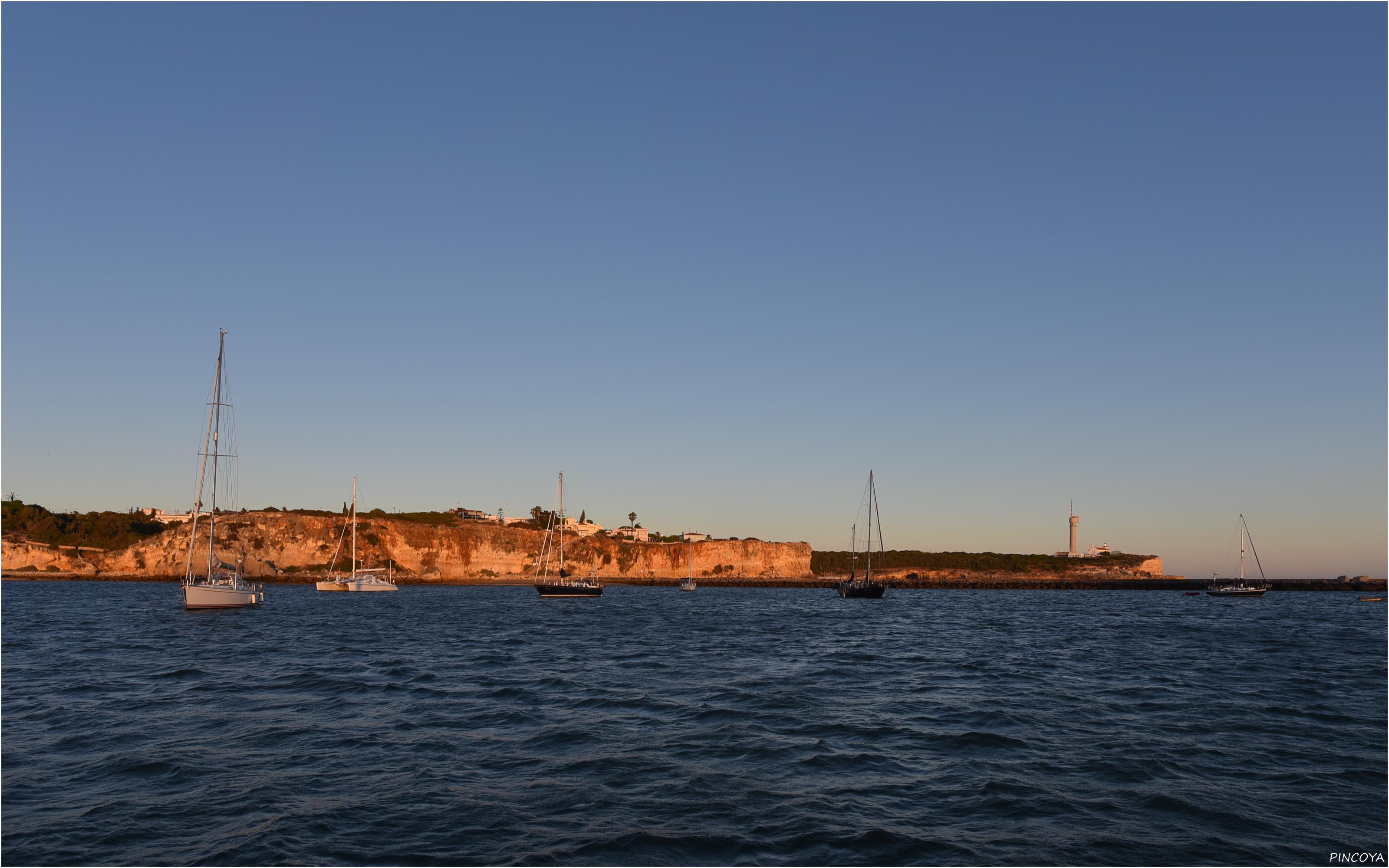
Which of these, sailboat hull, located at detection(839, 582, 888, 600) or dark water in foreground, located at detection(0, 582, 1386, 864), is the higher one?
dark water in foreground, located at detection(0, 582, 1386, 864)

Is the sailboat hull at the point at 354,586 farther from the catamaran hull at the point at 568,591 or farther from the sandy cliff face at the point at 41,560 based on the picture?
the sandy cliff face at the point at 41,560

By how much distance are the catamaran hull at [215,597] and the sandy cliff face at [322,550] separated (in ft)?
245

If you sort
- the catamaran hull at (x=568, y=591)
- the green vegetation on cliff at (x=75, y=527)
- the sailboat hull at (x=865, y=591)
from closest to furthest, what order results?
the catamaran hull at (x=568, y=591) < the sailboat hull at (x=865, y=591) < the green vegetation on cliff at (x=75, y=527)

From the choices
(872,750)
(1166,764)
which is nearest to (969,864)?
(872,750)

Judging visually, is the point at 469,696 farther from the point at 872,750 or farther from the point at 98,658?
the point at 98,658

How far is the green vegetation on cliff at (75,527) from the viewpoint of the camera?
145 m

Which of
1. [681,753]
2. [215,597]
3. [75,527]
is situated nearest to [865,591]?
[215,597]

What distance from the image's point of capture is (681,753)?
1719 cm

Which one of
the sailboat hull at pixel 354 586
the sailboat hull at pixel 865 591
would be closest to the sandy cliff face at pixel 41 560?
the sailboat hull at pixel 354 586

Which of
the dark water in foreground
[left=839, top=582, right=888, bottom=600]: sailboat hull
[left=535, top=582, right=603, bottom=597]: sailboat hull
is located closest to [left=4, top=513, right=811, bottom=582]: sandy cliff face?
[left=535, top=582, right=603, bottom=597]: sailboat hull

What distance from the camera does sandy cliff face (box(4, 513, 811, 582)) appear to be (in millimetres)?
133125

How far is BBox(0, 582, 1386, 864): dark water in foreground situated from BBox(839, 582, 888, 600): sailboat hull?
198ft

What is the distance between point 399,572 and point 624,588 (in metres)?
39.1

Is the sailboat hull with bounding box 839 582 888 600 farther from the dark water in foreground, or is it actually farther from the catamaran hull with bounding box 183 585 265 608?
the catamaran hull with bounding box 183 585 265 608
